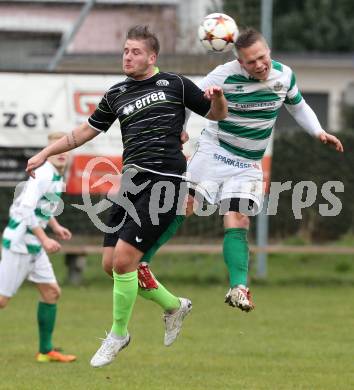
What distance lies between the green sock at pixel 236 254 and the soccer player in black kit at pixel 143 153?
508mm

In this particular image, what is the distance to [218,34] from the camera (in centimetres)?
751

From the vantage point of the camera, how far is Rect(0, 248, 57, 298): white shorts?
9539mm

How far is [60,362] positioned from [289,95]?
3.08 m

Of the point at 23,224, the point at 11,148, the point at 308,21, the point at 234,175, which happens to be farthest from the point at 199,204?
the point at 308,21

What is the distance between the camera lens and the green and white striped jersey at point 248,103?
7773 millimetres

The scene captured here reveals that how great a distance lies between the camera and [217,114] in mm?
7359

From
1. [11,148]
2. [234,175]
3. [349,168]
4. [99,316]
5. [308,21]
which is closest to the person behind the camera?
[234,175]

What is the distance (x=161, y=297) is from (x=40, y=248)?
2.11 m

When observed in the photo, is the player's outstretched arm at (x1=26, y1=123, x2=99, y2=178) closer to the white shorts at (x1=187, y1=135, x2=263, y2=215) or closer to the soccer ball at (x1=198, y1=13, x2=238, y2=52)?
the white shorts at (x1=187, y1=135, x2=263, y2=215)

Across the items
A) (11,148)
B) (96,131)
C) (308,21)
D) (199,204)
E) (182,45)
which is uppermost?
(96,131)

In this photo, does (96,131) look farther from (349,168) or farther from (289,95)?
(349,168)

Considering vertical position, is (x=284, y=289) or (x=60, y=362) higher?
(x=60, y=362)

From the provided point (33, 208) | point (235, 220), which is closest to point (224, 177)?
point (235, 220)

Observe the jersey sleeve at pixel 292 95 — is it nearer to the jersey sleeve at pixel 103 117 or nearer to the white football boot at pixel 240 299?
the jersey sleeve at pixel 103 117
